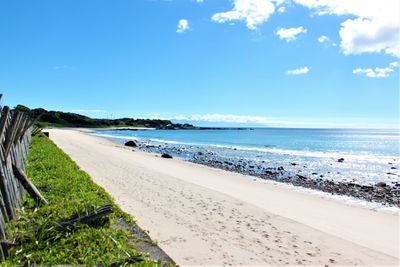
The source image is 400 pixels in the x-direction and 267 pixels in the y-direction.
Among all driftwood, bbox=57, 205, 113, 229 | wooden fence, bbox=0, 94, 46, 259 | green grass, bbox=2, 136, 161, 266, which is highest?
wooden fence, bbox=0, 94, 46, 259

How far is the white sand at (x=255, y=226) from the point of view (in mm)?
6531

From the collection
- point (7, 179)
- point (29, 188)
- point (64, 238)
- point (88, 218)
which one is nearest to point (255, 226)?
point (88, 218)

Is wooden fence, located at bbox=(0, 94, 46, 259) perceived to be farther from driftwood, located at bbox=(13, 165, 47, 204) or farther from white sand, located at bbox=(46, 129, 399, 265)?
white sand, located at bbox=(46, 129, 399, 265)

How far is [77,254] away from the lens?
14.5 feet

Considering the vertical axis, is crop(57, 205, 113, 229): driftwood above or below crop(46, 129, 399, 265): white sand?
above

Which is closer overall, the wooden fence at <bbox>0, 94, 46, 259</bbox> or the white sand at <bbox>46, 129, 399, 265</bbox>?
the wooden fence at <bbox>0, 94, 46, 259</bbox>

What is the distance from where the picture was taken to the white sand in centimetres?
653

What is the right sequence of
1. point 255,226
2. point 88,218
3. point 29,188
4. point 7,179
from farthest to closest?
point 255,226, point 29,188, point 7,179, point 88,218

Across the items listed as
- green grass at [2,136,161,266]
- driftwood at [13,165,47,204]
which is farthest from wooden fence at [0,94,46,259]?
green grass at [2,136,161,266]

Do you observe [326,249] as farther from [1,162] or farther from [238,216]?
[1,162]

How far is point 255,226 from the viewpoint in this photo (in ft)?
27.3

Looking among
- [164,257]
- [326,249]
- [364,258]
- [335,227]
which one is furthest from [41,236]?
[335,227]

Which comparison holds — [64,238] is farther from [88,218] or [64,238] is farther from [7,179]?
[7,179]

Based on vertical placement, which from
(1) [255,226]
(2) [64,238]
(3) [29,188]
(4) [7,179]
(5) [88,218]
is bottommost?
(1) [255,226]
